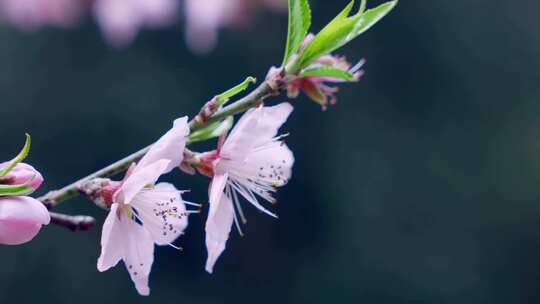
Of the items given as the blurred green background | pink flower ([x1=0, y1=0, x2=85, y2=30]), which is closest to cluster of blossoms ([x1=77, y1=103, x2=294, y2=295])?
pink flower ([x1=0, y1=0, x2=85, y2=30])

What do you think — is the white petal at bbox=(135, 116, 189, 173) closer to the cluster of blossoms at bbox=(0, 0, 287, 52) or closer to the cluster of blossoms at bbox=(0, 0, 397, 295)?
the cluster of blossoms at bbox=(0, 0, 397, 295)

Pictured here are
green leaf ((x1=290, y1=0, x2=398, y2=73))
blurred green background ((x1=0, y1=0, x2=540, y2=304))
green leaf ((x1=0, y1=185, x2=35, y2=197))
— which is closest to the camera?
green leaf ((x1=0, y1=185, x2=35, y2=197))

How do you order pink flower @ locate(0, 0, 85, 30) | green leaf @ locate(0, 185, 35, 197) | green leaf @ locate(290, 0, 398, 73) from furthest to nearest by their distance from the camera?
pink flower @ locate(0, 0, 85, 30) < green leaf @ locate(290, 0, 398, 73) < green leaf @ locate(0, 185, 35, 197)

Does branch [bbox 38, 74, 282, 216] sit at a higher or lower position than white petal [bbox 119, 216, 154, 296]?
higher

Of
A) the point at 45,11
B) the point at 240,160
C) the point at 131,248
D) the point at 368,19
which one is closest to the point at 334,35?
the point at 368,19

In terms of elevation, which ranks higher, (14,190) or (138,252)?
(14,190)

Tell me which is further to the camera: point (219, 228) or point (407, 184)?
point (407, 184)

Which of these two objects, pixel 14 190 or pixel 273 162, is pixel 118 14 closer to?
pixel 273 162
